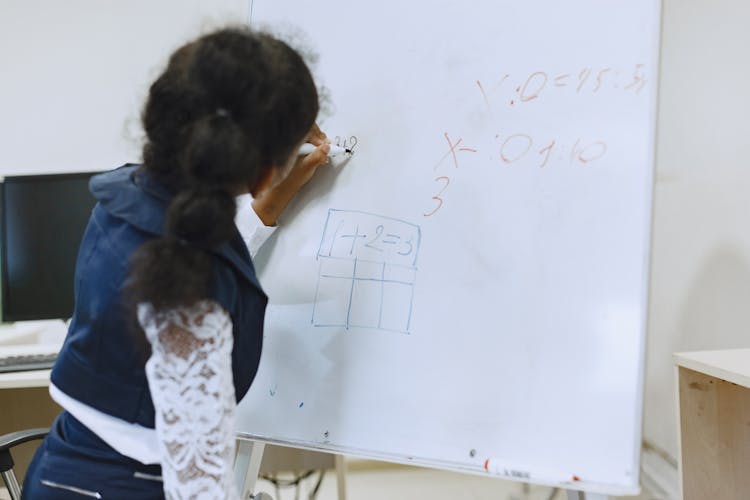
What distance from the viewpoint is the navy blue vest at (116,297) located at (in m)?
0.82

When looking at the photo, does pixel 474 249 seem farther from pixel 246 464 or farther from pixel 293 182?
pixel 246 464

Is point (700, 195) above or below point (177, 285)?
above

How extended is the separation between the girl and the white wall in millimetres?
1001

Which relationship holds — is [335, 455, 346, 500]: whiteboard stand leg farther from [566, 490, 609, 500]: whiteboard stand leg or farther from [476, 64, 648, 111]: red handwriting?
[476, 64, 648, 111]: red handwriting

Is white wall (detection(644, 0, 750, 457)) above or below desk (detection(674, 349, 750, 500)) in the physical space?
above

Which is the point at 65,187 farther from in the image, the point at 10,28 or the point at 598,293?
the point at 598,293

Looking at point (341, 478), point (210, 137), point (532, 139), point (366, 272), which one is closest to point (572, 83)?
point (532, 139)

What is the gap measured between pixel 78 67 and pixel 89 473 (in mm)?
1999

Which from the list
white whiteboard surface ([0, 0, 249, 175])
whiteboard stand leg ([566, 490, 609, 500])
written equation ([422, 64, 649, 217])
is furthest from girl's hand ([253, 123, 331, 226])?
white whiteboard surface ([0, 0, 249, 175])

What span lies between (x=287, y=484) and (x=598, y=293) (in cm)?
171

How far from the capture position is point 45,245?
5.99 feet

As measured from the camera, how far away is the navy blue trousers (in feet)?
2.94

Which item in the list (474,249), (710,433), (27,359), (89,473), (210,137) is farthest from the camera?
(27,359)

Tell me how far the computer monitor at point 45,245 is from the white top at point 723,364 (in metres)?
1.57
